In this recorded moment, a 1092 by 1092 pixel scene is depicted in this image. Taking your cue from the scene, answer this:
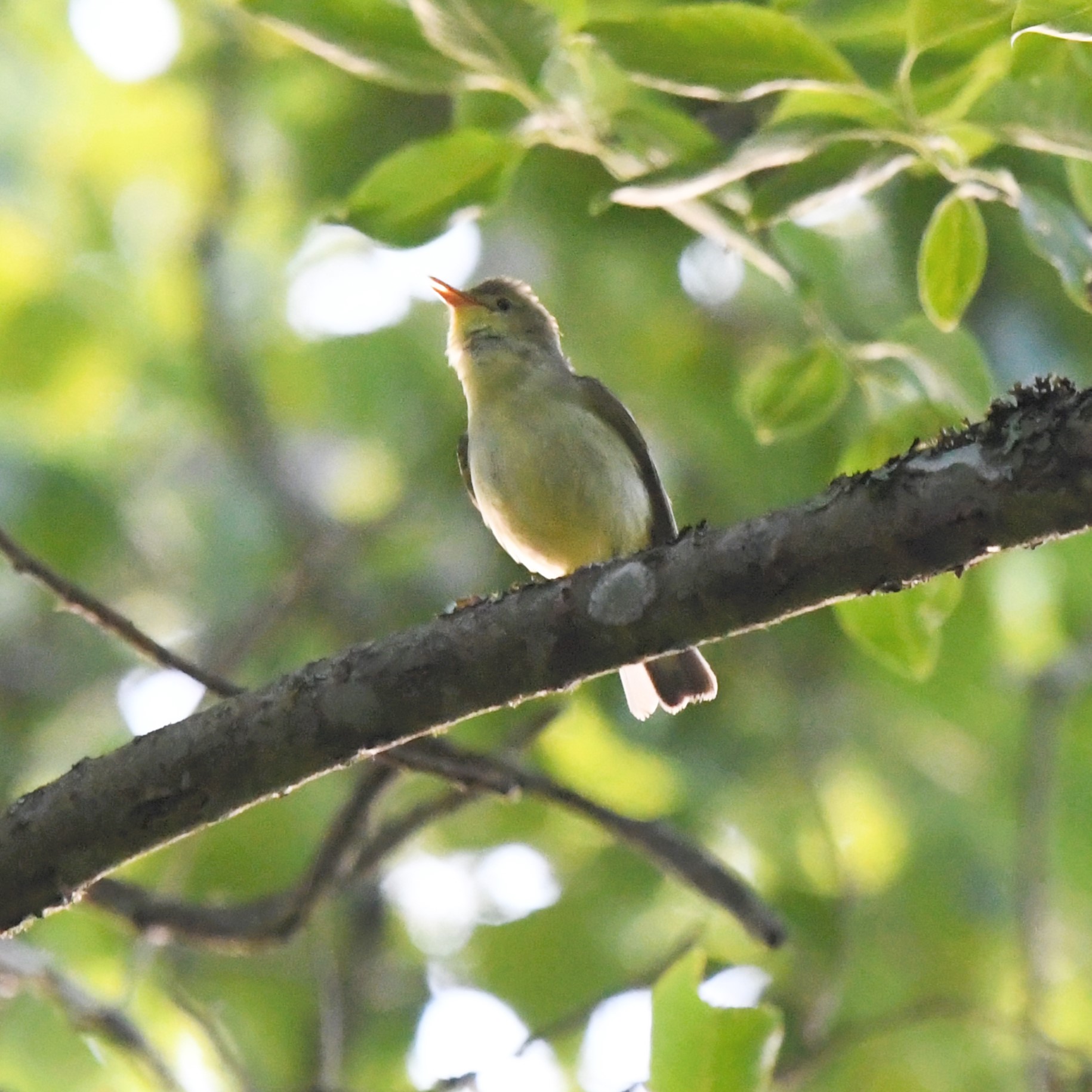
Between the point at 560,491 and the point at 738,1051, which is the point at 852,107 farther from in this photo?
the point at 560,491

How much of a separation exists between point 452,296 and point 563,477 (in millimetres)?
1103

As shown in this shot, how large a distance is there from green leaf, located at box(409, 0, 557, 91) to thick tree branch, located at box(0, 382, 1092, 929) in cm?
80

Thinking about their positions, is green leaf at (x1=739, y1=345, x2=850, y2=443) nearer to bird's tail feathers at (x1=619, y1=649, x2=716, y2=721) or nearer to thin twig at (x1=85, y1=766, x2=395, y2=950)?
thin twig at (x1=85, y1=766, x2=395, y2=950)

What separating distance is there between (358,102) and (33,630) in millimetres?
2596

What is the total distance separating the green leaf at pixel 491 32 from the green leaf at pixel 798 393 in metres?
0.74

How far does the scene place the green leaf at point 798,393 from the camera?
9.57 feet

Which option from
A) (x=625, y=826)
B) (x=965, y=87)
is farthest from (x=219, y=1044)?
(x=965, y=87)

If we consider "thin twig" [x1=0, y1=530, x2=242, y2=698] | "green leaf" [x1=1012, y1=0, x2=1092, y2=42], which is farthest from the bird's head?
"green leaf" [x1=1012, y1=0, x2=1092, y2=42]

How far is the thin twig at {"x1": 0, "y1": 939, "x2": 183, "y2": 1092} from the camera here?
11.5 ft

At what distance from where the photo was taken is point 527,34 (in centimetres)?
245

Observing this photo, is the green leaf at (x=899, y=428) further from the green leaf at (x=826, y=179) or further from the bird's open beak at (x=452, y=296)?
the bird's open beak at (x=452, y=296)

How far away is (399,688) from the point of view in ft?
7.75

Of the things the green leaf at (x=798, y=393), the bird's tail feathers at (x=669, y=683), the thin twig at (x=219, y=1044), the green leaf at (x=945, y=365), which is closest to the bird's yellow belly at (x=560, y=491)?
the bird's tail feathers at (x=669, y=683)

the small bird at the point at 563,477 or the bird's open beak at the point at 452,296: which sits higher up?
the bird's open beak at the point at 452,296
